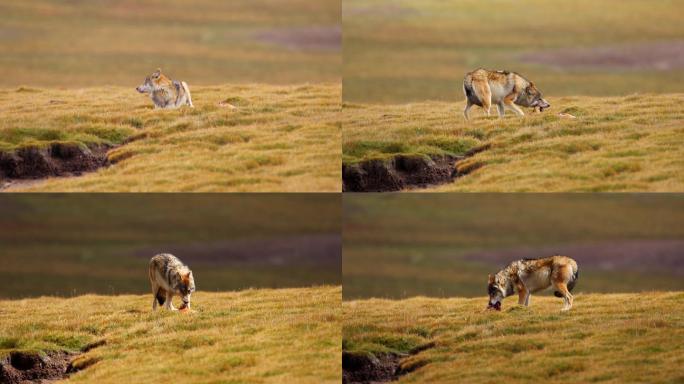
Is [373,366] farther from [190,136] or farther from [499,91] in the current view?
[499,91]

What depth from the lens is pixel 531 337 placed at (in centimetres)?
2750

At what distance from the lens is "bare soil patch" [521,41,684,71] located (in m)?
29.6

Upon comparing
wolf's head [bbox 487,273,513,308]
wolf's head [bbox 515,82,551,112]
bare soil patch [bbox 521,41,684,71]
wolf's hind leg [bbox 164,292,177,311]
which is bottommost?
wolf's hind leg [bbox 164,292,177,311]

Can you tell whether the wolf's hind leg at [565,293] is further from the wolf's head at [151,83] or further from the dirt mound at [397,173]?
the wolf's head at [151,83]

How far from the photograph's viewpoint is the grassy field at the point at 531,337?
2669cm

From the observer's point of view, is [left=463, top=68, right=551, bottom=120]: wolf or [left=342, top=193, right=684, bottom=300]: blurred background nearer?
[left=342, top=193, right=684, bottom=300]: blurred background

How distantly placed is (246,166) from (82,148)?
12.1 ft

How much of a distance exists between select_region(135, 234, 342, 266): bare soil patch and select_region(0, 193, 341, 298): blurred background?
23 millimetres

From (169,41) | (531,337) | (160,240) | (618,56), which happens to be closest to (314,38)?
(169,41)

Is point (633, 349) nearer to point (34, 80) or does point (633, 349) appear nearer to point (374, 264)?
point (374, 264)

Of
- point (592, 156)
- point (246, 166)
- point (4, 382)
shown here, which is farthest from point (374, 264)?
point (4, 382)

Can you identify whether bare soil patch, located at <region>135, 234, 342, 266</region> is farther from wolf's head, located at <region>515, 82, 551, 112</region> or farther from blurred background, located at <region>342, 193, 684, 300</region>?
wolf's head, located at <region>515, 82, 551, 112</region>

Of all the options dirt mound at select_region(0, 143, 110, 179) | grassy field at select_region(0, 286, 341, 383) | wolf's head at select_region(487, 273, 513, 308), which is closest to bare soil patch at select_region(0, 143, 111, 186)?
dirt mound at select_region(0, 143, 110, 179)

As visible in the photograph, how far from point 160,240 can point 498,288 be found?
25.2 feet
